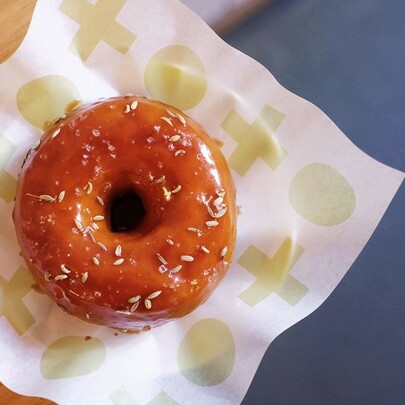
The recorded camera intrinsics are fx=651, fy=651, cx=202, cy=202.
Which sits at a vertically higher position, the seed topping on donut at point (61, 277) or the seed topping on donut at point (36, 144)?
the seed topping on donut at point (36, 144)

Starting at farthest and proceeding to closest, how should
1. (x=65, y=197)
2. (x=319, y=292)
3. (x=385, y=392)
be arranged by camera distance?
(x=385, y=392), (x=319, y=292), (x=65, y=197)

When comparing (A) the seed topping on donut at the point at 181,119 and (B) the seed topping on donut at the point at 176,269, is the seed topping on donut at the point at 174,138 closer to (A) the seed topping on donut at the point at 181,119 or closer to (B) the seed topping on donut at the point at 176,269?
(A) the seed topping on donut at the point at 181,119

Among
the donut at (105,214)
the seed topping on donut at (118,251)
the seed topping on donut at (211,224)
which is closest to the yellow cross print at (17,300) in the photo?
the donut at (105,214)

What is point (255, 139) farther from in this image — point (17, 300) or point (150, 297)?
point (17, 300)

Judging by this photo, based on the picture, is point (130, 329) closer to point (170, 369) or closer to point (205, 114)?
point (170, 369)

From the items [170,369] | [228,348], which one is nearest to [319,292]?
[228,348]

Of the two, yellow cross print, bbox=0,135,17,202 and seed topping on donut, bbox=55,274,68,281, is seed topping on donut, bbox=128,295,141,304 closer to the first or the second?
seed topping on donut, bbox=55,274,68,281
